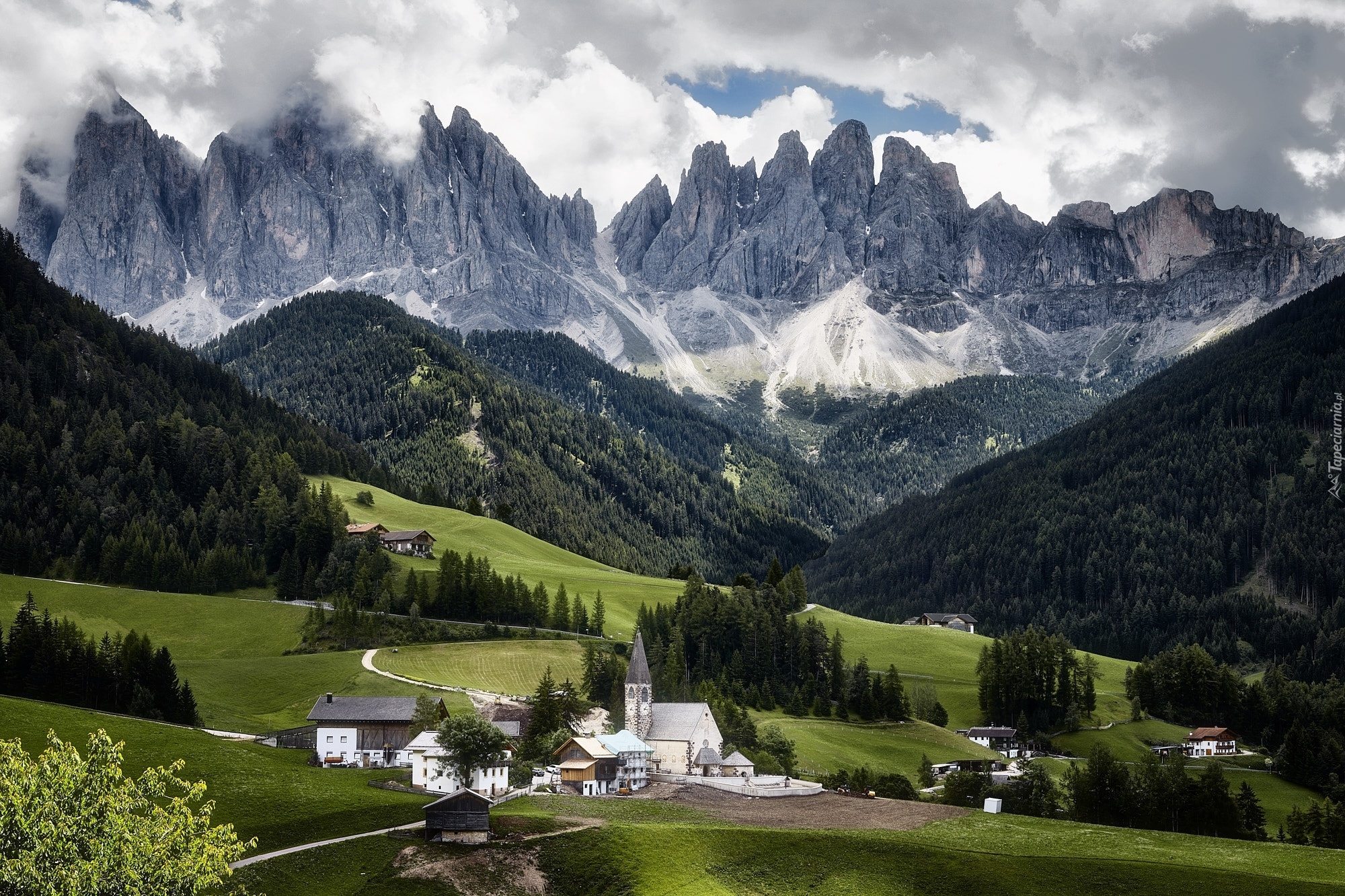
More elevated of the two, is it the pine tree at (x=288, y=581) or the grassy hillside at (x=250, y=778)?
the pine tree at (x=288, y=581)

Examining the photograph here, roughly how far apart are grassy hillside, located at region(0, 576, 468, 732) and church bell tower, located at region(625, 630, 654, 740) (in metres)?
17.6

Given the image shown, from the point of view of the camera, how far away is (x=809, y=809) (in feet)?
289

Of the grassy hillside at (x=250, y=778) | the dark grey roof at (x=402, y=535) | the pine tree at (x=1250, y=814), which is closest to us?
the grassy hillside at (x=250, y=778)

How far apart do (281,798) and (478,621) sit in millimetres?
81002

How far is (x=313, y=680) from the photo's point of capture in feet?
416

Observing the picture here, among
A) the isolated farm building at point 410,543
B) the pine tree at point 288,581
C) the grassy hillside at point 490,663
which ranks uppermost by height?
the isolated farm building at point 410,543

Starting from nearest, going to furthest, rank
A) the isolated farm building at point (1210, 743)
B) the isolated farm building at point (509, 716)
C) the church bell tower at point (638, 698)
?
the isolated farm building at point (509, 716)
the church bell tower at point (638, 698)
the isolated farm building at point (1210, 743)

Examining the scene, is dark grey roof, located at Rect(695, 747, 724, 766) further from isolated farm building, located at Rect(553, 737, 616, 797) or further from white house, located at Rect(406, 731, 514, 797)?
white house, located at Rect(406, 731, 514, 797)

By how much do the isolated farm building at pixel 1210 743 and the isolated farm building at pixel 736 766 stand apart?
61.7 meters

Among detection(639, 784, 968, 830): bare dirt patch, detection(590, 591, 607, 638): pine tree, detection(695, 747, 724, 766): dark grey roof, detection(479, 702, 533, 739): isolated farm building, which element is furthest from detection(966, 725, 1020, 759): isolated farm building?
detection(479, 702, 533, 739): isolated farm building

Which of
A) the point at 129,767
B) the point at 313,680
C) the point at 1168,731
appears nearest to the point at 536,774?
the point at 129,767

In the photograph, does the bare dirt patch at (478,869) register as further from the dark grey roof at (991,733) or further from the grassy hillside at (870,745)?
the dark grey roof at (991,733)

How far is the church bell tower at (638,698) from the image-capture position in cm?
10881

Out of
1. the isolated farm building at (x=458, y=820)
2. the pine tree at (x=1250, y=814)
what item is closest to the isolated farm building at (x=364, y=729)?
the isolated farm building at (x=458, y=820)
